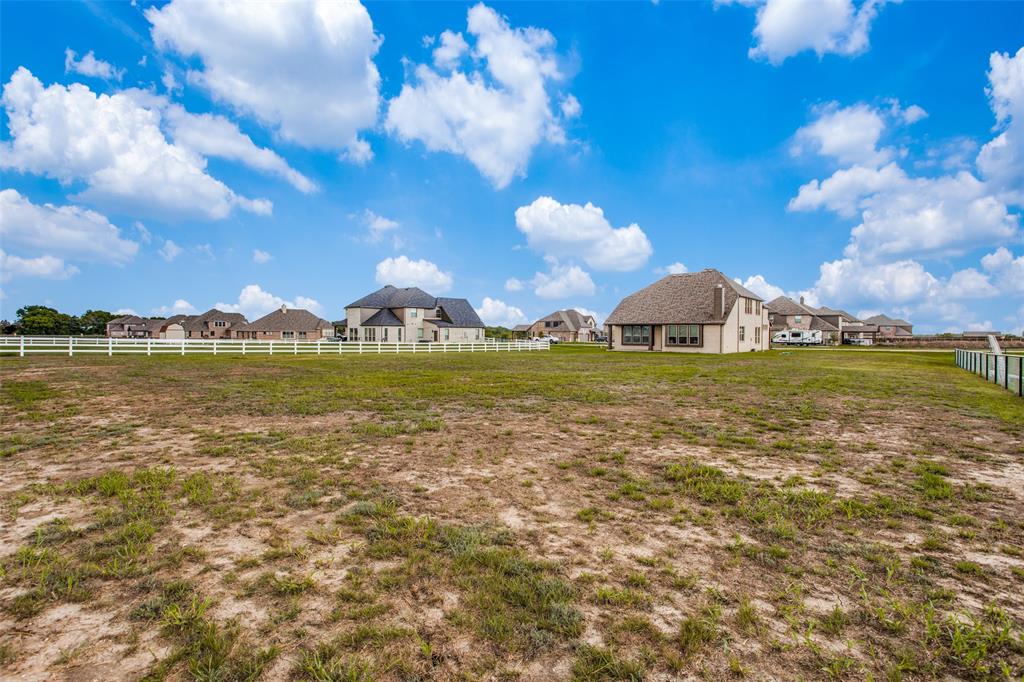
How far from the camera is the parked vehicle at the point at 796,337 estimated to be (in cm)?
6612

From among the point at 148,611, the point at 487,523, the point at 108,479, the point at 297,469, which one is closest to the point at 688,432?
the point at 487,523

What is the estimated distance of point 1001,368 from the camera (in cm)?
1633

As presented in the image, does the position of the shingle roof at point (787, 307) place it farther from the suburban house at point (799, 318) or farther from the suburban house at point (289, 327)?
the suburban house at point (289, 327)

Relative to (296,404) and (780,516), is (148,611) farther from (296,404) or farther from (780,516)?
(296,404)

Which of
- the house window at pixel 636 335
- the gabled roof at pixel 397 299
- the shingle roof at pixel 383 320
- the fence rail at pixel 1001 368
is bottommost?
the fence rail at pixel 1001 368

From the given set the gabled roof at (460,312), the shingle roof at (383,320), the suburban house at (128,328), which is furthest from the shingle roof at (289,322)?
the suburban house at (128,328)

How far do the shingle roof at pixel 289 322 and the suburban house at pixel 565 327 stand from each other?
44885 mm

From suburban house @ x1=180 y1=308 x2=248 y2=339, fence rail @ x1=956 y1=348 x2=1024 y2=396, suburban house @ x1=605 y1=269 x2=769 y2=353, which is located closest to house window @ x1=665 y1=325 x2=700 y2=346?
suburban house @ x1=605 y1=269 x2=769 y2=353

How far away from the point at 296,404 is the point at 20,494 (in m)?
5.97

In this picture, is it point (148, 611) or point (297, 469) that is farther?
point (297, 469)

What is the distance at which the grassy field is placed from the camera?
2932 millimetres

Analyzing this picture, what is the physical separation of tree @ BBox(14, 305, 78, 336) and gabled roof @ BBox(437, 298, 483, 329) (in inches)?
3285

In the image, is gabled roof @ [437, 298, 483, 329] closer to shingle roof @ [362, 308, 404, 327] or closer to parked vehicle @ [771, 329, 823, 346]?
shingle roof @ [362, 308, 404, 327]

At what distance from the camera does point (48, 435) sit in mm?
8266
